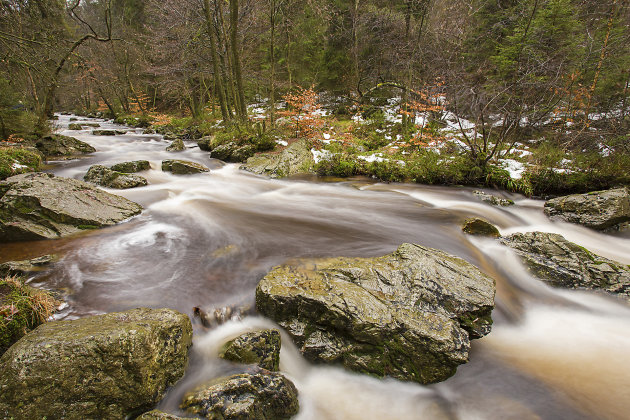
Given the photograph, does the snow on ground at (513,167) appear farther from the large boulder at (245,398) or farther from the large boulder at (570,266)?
the large boulder at (245,398)

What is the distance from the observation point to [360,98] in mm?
18172

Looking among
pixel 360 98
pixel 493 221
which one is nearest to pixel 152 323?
pixel 493 221

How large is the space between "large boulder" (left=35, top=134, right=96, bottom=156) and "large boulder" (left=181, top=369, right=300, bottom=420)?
546 inches

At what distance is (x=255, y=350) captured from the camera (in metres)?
2.88

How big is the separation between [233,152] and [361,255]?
344 inches

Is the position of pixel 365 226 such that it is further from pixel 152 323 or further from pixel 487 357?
pixel 152 323

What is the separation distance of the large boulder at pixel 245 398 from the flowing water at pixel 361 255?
10.5 inches

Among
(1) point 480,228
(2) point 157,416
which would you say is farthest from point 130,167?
(1) point 480,228

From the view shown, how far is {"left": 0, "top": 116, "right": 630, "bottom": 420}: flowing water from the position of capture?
284cm

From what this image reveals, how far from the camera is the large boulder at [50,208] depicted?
466 centimetres

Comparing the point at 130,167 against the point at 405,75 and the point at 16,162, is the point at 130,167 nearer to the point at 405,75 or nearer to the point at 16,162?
the point at 16,162

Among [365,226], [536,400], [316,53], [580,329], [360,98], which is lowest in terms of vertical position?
[536,400]

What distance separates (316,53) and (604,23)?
15.7 metres

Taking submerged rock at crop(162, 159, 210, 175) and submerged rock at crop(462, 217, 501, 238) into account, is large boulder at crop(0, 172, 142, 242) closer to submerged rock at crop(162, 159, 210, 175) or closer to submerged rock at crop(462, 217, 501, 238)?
submerged rock at crop(162, 159, 210, 175)
